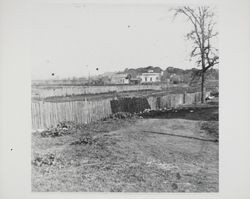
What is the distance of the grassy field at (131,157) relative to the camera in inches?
110

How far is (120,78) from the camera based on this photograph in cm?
283

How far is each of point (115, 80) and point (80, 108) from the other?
0.39m

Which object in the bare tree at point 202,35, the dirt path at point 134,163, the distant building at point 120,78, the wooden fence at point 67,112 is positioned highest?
the bare tree at point 202,35

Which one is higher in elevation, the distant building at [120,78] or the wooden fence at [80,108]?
the distant building at [120,78]

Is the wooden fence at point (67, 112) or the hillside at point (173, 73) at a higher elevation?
the hillside at point (173, 73)

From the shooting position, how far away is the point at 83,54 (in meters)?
2.85

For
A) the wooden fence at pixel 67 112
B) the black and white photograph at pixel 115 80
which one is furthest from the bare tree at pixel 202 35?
the wooden fence at pixel 67 112

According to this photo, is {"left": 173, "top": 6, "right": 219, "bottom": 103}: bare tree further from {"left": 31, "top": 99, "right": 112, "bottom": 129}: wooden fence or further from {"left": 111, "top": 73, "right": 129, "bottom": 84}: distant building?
{"left": 31, "top": 99, "right": 112, "bottom": 129}: wooden fence

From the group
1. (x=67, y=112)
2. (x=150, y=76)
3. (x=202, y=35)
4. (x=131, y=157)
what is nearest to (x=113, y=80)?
(x=150, y=76)

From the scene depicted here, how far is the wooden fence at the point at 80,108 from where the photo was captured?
2.86m

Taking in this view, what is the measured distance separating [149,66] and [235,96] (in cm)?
77

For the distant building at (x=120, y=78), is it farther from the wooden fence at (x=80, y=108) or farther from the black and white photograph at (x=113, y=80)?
the wooden fence at (x=80, y=108)

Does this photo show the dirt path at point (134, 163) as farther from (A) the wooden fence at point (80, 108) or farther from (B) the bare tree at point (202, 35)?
(B) the bare tree at point (202, 35)

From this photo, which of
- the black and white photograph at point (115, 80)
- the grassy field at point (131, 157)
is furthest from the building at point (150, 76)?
the grassy field at point (131, 157)
